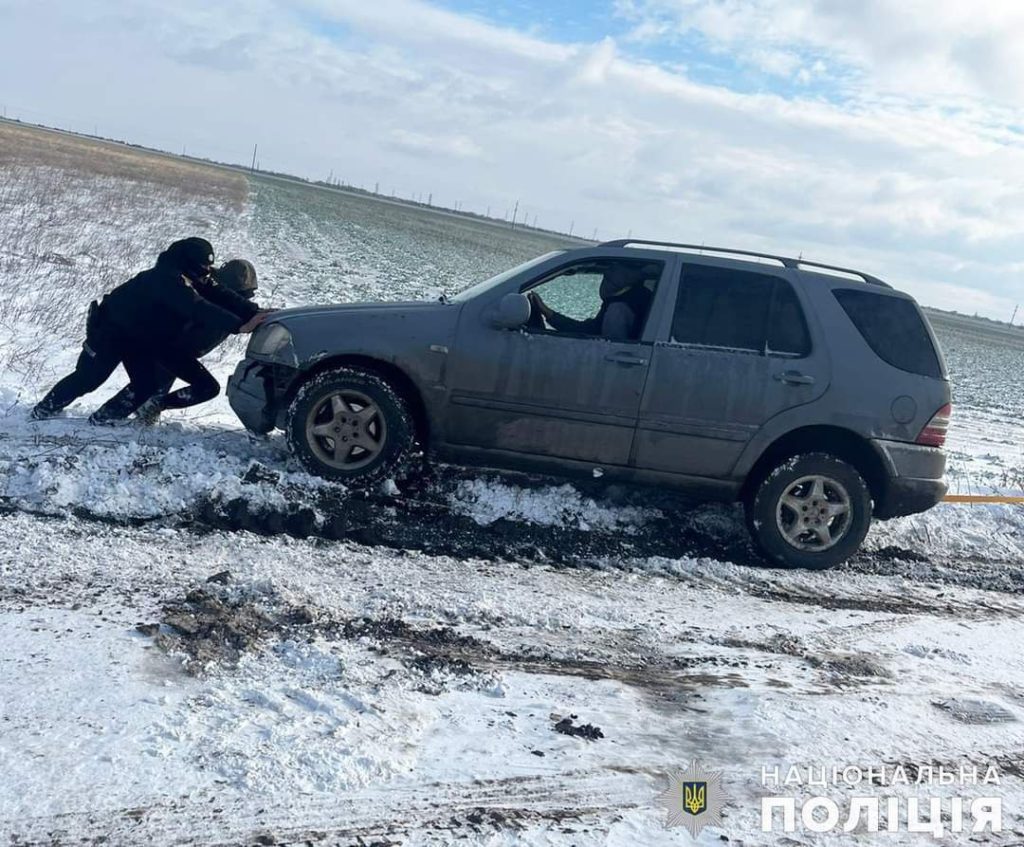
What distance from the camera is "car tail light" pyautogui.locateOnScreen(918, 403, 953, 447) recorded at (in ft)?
20.7

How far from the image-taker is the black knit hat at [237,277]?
7.43 meters

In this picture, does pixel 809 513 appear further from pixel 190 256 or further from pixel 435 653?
pixel 190 256

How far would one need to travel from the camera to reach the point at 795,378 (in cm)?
630

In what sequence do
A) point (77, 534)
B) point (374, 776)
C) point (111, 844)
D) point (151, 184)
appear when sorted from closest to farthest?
point (111, 844) < point (374, 776) < point (77, 534) < point (151, 184)

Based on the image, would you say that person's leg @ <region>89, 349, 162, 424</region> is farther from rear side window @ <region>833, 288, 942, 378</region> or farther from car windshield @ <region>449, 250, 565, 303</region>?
rear side window @ <region>833, 288, 942, 378</region>

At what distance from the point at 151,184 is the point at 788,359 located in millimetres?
43680

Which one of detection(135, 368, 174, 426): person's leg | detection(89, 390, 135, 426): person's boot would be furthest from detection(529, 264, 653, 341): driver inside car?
detection(89, 390, 135, 426): person's boot

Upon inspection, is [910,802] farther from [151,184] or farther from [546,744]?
[151,184]

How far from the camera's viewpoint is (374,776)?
10.5ft

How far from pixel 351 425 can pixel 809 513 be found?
3.15 meters

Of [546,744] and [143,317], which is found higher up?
[143,317]

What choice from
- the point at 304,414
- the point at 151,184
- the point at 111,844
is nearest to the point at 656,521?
the point at 304,414

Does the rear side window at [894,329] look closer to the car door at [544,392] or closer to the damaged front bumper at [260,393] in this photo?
the car door at [544,392]

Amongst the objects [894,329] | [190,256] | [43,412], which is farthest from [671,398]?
[43,412]
